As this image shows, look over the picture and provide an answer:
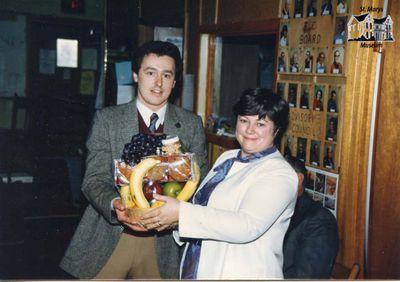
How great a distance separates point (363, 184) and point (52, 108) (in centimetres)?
406

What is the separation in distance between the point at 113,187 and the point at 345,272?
1.17 meters

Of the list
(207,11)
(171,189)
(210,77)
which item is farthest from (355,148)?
(207,11)

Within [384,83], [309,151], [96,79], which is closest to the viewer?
[384,83]

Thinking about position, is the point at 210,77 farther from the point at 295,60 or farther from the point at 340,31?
the point at 340,31

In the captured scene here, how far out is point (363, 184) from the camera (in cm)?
208

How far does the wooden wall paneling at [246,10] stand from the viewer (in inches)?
104

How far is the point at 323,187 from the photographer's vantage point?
227 cm

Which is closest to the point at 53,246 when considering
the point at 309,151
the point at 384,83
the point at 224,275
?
the point at 309,151

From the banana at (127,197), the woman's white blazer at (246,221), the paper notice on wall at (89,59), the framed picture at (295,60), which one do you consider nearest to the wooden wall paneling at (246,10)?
the framed picture at (295,60)

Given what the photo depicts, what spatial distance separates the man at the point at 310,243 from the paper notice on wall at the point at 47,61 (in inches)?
168

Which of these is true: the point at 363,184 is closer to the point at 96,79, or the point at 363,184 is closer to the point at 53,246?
the point at 53,246

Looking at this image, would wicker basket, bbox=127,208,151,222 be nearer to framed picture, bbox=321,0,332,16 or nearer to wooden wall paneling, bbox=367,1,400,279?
wooden wall paneling, bbox=367,1,400,279

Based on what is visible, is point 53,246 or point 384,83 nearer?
point 384,83

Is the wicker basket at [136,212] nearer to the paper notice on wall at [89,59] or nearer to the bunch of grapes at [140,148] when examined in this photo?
the bunch of grapes at [140,148]
